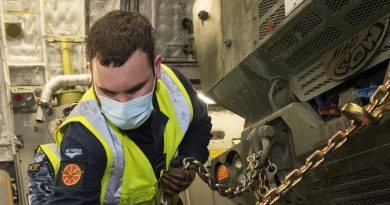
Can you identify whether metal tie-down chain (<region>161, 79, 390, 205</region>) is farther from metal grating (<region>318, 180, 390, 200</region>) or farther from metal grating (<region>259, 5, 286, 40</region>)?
metal grating (<region>259, 5, 286, 40</region>)

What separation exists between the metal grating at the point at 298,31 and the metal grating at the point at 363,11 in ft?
0.41

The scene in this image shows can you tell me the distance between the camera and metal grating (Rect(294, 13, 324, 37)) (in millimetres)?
2053

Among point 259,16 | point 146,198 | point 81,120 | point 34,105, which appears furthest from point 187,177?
point 34,105

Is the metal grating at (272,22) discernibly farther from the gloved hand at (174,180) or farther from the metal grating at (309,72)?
the gloved hand at (174,180)

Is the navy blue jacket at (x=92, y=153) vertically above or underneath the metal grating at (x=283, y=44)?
underneath

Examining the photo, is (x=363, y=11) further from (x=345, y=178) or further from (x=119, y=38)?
(x=119, y=38)

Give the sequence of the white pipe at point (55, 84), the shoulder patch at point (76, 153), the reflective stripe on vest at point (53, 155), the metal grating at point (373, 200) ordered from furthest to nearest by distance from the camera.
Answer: the white pipe at point (55, 84), the reflective stripe on vest at point (53, 155), the metal grating at point (373, 200), the shoulder patch at point (76, 153)

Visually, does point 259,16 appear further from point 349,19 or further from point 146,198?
point 146,198

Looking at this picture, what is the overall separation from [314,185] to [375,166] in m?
0.50

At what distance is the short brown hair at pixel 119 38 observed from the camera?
6.25ft

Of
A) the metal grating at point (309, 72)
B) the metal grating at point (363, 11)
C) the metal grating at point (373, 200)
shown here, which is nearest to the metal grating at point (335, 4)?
the metal grating at point (363, 11)

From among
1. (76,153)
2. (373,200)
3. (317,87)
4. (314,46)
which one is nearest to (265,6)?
(314,46)

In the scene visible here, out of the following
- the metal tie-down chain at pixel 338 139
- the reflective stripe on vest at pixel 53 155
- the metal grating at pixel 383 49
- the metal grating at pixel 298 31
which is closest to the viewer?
the metal tie-down chain at pixel 338 139

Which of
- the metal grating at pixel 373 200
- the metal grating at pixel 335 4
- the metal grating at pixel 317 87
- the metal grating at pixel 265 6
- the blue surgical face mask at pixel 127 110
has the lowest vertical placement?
the metal grating at pixel 373 200
